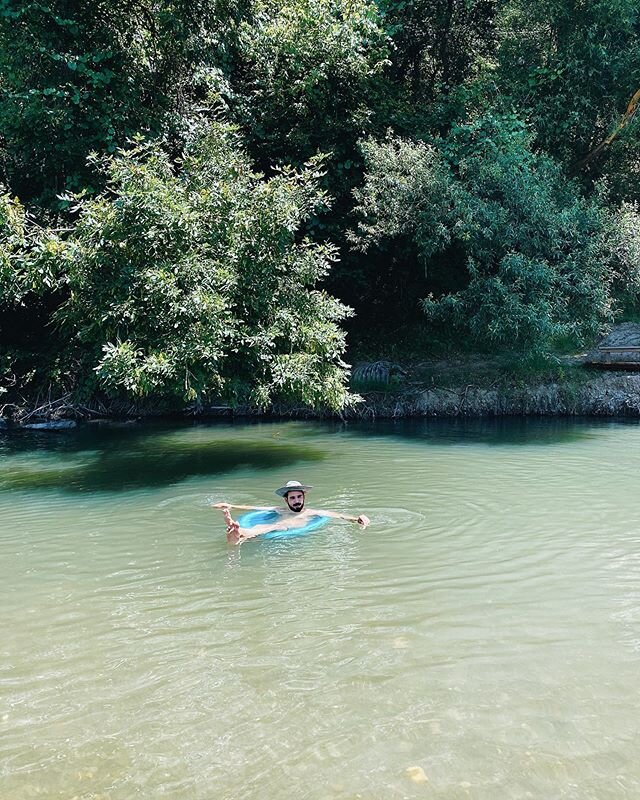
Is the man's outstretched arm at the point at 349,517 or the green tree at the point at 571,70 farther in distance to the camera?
the green tree at the point at 571,70

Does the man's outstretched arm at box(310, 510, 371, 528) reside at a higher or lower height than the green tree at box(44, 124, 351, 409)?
lower

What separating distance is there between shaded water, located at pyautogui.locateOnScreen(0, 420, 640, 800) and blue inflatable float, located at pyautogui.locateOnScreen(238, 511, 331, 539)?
6.0 inches

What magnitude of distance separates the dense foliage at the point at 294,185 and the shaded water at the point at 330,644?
9.90ft

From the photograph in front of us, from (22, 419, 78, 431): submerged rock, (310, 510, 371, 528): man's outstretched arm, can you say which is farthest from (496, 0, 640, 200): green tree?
(310, 510, 371, 528): man's outstretched arm

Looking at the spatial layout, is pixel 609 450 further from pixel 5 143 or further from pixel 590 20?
pixel 5 143

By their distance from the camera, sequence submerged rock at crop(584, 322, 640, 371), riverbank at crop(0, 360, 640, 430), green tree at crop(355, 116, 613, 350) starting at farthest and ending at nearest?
submerged rock at crop(584, 322, 640, 371)
riverbank at crop(0, 360, 640, 430)
green tree at crop(355, 116, 613, 350)

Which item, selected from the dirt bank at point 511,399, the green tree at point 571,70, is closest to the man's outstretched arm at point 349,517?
the dirt bank at point 511,399


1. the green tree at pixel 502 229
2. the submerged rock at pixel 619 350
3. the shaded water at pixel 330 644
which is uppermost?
the green tree at pixel 502 229

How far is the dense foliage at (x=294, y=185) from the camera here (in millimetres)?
11570

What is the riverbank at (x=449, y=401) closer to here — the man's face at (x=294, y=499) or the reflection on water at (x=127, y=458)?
the reflection on water at (x=127, y=458)

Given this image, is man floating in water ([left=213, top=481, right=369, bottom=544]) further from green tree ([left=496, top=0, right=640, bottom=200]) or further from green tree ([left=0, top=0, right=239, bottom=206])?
green tree ([left=496, top=0, right=640, bottom=200])

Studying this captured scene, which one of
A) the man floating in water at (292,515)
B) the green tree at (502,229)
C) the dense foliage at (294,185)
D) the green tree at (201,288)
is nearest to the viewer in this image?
the man floating in water at (292,515)

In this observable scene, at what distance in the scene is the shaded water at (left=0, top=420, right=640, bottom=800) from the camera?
12.7 ft

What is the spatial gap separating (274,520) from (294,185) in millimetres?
6927
